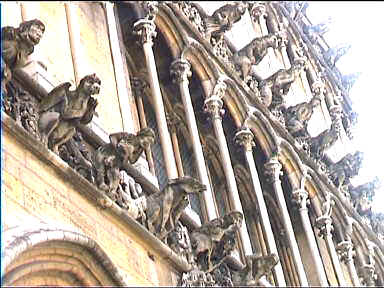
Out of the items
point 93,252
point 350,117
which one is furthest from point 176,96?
point 350,117

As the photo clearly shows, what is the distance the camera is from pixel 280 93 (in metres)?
17.5

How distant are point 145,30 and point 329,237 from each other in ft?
15.8

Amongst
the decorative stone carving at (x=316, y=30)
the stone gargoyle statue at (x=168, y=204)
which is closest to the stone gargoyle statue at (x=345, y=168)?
the decorative stone carving at (x=316, y=30)

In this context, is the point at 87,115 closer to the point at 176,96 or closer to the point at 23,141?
the point at 23,141

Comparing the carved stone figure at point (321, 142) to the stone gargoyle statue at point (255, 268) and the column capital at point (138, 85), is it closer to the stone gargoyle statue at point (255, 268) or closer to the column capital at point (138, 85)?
the column capital at point (138, 85)

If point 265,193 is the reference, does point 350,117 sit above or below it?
above

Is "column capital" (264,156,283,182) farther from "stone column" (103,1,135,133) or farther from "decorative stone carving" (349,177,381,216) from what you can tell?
"stone column" (103,1,135,133)

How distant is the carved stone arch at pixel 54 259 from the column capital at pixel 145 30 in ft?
15.4

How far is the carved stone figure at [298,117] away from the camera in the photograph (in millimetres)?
17480

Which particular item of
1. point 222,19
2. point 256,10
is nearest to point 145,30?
point 222,19

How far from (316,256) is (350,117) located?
320 inches

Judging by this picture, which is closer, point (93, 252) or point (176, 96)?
point (93, 252)

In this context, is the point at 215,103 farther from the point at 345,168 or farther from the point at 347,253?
the point at 345,168

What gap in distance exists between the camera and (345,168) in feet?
62.1
